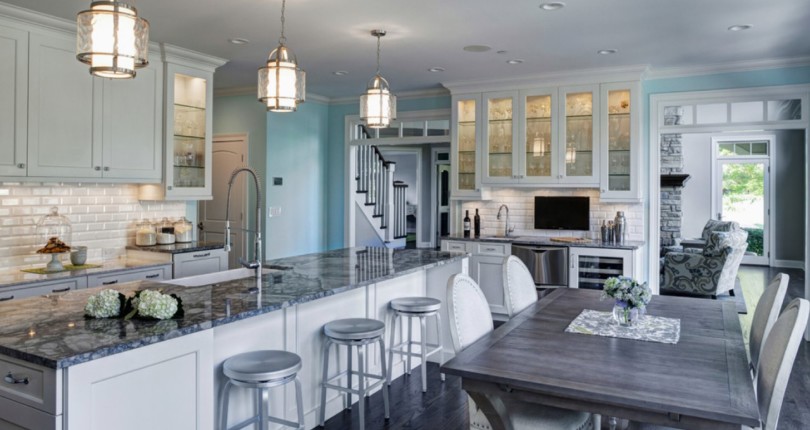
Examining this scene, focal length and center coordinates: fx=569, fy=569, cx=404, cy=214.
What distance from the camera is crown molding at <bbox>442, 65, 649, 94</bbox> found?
5.82 m

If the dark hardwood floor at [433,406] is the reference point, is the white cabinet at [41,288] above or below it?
above

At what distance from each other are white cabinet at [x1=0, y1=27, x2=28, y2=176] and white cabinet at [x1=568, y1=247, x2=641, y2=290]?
4920 mm

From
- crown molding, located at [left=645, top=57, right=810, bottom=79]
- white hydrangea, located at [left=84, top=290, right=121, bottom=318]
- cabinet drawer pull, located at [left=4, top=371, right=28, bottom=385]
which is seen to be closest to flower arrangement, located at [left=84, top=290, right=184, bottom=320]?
white hydrangea, located at [left=84, top=290, right=121, bottom=318]

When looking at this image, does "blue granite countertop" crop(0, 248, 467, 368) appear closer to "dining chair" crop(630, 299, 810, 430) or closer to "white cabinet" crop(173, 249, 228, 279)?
"white cabinet" crop(173, 249, 228, 279)

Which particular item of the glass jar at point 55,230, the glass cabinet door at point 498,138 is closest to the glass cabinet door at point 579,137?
the glass cabinet door at point 498,138

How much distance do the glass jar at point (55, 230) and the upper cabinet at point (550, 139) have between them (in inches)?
159

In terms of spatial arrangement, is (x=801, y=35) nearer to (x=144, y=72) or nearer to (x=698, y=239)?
(x=144, y=72)

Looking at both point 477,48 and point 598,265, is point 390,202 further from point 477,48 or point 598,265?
point 477,48

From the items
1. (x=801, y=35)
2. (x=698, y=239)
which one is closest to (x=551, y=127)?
(x=801, y=35)

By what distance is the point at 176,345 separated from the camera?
85.2 inches

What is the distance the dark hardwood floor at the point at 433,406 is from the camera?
3.46 meters

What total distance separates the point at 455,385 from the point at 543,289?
224 centimetres

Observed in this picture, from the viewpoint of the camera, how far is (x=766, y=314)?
2811 mm

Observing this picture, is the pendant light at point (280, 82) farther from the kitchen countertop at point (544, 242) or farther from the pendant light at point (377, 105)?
the kitchen countertop at point (544, 242)
